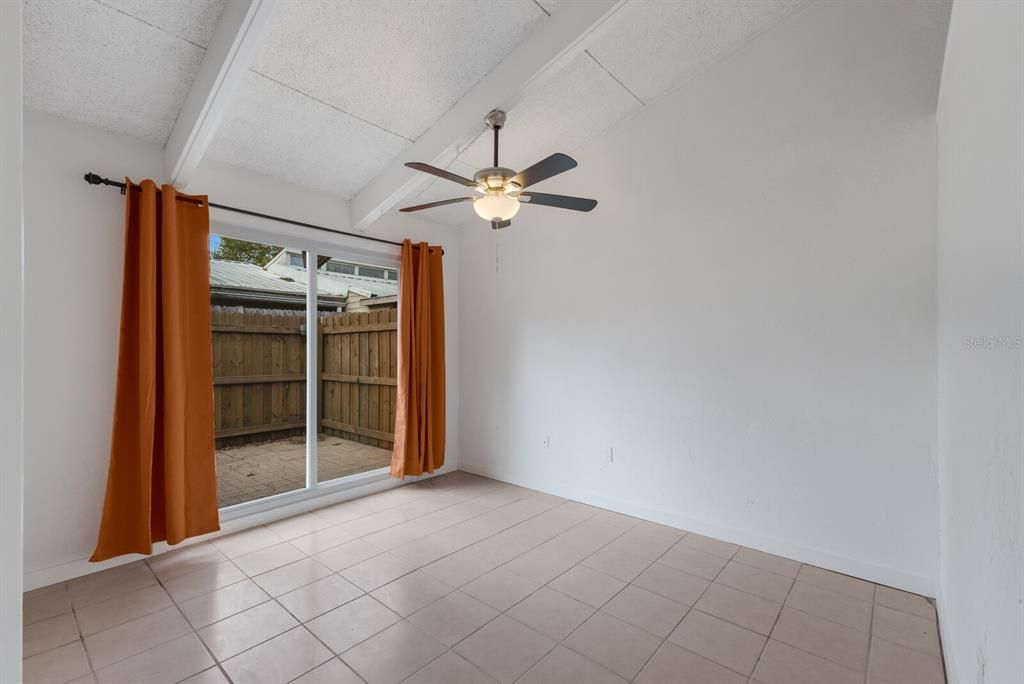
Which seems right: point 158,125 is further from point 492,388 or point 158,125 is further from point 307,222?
point 492,388

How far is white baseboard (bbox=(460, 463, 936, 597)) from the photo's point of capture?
2.42 metres

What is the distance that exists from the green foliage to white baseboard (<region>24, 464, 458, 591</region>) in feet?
6.20

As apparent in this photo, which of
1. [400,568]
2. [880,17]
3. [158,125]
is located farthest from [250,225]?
[880,17]

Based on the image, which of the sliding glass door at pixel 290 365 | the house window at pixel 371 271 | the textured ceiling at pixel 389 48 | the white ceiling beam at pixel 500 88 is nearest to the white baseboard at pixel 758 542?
Result: the sliding glass door at pixel 290 365

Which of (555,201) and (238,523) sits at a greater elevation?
(555,201)

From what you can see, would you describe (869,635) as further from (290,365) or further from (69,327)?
(69,327)

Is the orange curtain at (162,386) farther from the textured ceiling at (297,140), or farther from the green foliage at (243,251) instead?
the textured ceiling at (297,140)

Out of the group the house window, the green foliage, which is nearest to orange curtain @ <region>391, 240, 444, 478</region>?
the house window

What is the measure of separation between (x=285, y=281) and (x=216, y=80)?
1715 mm

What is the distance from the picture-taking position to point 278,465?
3.77 meters

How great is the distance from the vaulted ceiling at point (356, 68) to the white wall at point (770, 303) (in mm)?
436

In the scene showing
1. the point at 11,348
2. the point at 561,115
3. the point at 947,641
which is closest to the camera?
the point at 11,348

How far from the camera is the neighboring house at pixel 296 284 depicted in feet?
11.0

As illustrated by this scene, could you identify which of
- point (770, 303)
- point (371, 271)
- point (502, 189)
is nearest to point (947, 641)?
point (770, 303)
